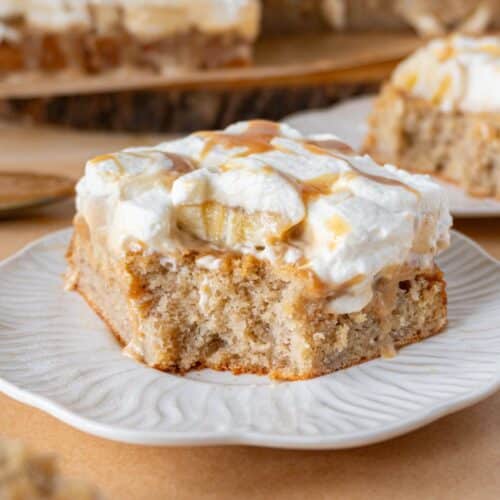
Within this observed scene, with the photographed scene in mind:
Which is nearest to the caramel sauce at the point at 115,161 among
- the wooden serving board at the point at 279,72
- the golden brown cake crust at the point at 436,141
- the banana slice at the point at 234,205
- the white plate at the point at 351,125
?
the banana slice at the point at 234,205

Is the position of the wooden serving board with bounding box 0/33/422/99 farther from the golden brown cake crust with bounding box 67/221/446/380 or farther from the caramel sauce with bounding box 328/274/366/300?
the caramel sauce with bounding box 328/274/366/300

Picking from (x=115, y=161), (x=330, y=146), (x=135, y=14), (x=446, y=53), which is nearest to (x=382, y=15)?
(x=135, y=14)

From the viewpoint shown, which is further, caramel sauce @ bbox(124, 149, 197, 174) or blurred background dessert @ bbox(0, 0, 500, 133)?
blurred background dessert @ bbox(0, 0, 500, 133)

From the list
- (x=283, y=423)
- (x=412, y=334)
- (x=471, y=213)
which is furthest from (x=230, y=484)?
(x=471, y=213)

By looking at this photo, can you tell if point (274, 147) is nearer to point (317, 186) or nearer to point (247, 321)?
point (317, 186)

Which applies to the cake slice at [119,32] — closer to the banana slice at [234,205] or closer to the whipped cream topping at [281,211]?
the whipped cream topping at [281,211]

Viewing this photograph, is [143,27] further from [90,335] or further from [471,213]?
[90,335]

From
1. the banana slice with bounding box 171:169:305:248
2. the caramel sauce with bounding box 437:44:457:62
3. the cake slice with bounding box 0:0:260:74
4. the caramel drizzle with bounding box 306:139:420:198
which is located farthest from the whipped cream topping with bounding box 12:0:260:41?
the banana slice with bounding box 171:169:305:248
